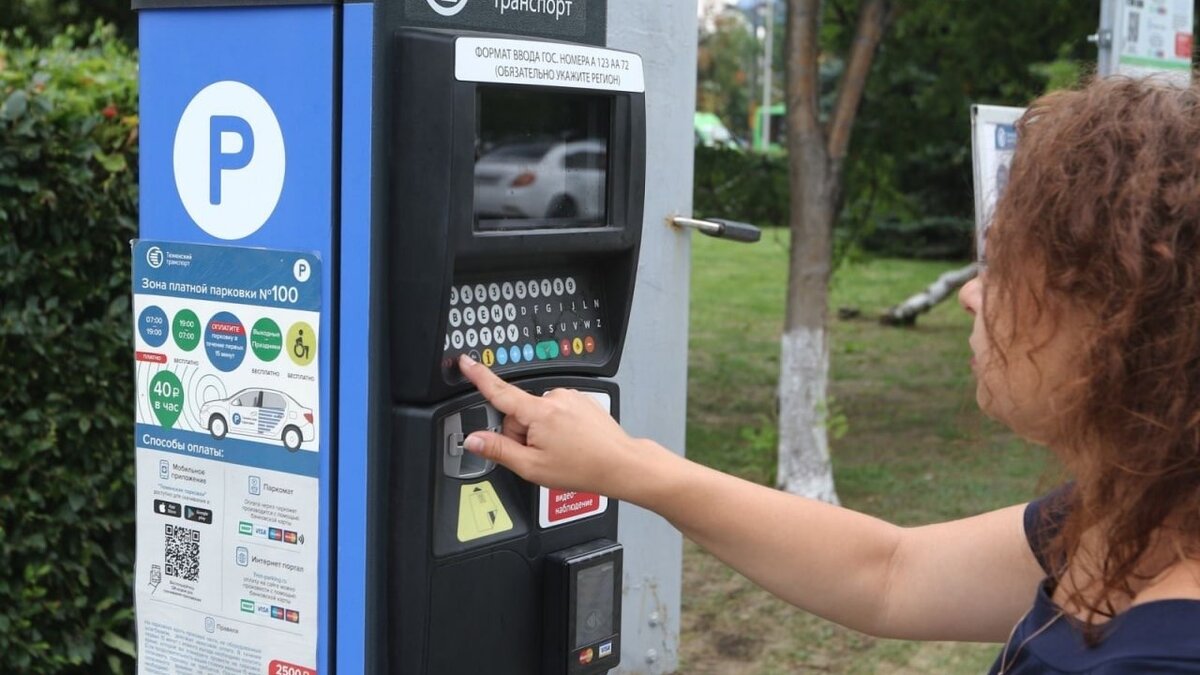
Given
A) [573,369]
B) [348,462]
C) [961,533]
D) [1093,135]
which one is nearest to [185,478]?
[348,462]

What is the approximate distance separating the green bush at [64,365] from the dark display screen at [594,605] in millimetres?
1846

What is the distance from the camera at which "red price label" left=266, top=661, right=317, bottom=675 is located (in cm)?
206

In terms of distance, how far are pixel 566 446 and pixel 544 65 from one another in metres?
0.61

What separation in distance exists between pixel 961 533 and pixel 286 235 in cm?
100

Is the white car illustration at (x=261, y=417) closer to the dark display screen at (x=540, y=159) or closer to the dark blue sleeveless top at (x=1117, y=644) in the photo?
the dark display screen at (x=540, y=159)

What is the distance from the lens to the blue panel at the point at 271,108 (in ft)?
6.34

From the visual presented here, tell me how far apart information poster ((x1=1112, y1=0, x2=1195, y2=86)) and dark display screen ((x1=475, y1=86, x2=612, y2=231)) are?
3.13 m

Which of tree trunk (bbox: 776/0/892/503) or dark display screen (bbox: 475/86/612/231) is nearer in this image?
dark display screen (bbox: 475/86/612/231)

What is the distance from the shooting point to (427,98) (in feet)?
6.09

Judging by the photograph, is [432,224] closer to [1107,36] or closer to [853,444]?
[1107,36]

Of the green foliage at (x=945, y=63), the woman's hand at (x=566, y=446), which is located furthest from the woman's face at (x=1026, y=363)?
the green foliage at (x=945, y=63)

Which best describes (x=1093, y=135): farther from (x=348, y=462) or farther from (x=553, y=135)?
(x=348, y=462)

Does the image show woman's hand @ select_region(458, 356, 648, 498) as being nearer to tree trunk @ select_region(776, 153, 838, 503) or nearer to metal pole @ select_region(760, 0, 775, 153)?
tree trunk @ select_region(776, 153, 838, 503)

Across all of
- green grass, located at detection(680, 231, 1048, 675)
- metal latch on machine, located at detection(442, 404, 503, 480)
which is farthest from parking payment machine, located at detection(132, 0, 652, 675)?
green grass, located at detection(680, 231, 1048, 675)
